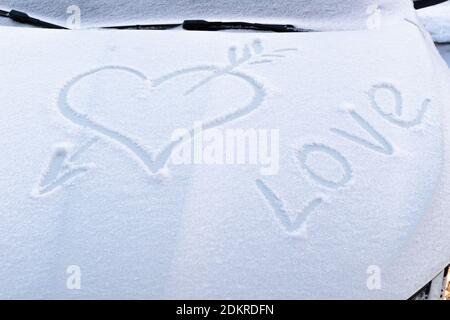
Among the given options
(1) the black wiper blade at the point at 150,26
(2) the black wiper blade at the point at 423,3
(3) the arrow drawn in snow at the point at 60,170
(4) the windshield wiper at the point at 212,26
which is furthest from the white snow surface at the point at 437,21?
(3) the arrow drawn in snow at the point at 60,170

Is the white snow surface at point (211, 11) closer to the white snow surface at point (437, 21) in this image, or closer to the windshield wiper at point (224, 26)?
the windshield wiper at point (224, 26)

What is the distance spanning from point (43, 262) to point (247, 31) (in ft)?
3.56

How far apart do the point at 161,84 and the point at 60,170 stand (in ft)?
1.28

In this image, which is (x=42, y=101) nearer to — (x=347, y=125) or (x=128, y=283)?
(x=128, y=283)

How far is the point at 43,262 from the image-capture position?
4.22 ft

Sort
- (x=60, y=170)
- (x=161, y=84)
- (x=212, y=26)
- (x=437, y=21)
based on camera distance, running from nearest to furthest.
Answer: (x=60, y=170) < (x=161, y=84) < (x=212, y=26) < (x=437, y=21)

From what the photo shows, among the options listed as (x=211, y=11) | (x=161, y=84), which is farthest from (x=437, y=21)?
(x=161, y=84)

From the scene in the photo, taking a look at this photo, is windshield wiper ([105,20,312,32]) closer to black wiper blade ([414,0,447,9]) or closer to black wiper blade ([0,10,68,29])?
black wiper blade ([0,10,68,29])

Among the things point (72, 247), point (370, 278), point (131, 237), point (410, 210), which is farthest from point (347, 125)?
point (72, 247)

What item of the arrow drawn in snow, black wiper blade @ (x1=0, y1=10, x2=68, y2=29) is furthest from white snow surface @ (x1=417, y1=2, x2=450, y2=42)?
the arrow drawn in snow

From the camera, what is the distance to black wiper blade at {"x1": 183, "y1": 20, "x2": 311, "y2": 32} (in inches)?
81.6

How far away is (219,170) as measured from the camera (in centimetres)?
148

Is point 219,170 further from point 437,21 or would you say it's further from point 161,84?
point 437,21

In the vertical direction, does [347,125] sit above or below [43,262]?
above
